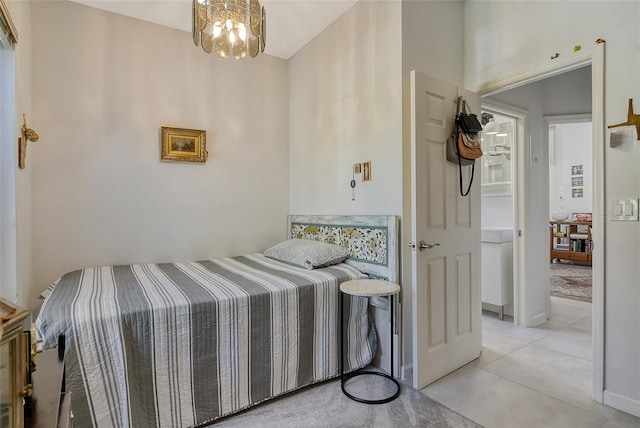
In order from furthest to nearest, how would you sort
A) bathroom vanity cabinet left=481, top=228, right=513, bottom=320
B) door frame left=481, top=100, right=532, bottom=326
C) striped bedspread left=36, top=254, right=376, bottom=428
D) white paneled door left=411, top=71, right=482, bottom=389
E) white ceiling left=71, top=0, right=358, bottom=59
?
1. bathroom vanity cabinet left=481, top=228, right=513, bottom=320
2. door frame left=481, top=100, right=532, bottom=326
3. white ceiling left=71, top=0, right=358, bottom=59
4. white paneled door left=411, top=71, right=482, bottom=389
5. striped bedspread left=36, top=254, right=376, bottom=428

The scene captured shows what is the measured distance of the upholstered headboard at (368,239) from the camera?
2.24 metres

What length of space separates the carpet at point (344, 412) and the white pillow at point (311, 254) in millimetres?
861

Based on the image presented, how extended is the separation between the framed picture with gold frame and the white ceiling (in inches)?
37.2

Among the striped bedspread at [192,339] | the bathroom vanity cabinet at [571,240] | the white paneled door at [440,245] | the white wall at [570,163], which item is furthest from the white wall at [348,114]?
the white wall at [570,163]

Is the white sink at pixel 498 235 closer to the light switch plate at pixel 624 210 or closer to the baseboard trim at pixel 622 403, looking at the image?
the light switch plate at pixel 624 210

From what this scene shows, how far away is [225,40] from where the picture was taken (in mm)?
1991

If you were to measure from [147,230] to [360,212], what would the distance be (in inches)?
74.2

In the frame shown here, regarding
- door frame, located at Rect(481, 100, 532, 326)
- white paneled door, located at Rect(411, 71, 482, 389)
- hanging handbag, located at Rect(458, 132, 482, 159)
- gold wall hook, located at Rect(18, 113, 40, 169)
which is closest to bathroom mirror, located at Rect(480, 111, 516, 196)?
door frame, located at Rect(481, 100, 532, 326)

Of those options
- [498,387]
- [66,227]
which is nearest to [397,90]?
[498,387]

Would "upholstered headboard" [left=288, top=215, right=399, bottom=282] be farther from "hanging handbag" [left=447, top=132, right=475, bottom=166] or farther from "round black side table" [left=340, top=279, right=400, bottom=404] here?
"hanging handbag" [left=447, top=132, right=475, bottom=166]

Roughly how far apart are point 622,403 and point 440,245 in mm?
1276

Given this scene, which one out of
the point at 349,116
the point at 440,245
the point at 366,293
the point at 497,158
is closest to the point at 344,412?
the point at 366,293

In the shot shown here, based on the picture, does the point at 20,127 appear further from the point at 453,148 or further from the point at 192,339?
the point at 453,148

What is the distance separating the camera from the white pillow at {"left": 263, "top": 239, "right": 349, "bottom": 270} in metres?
2.49
